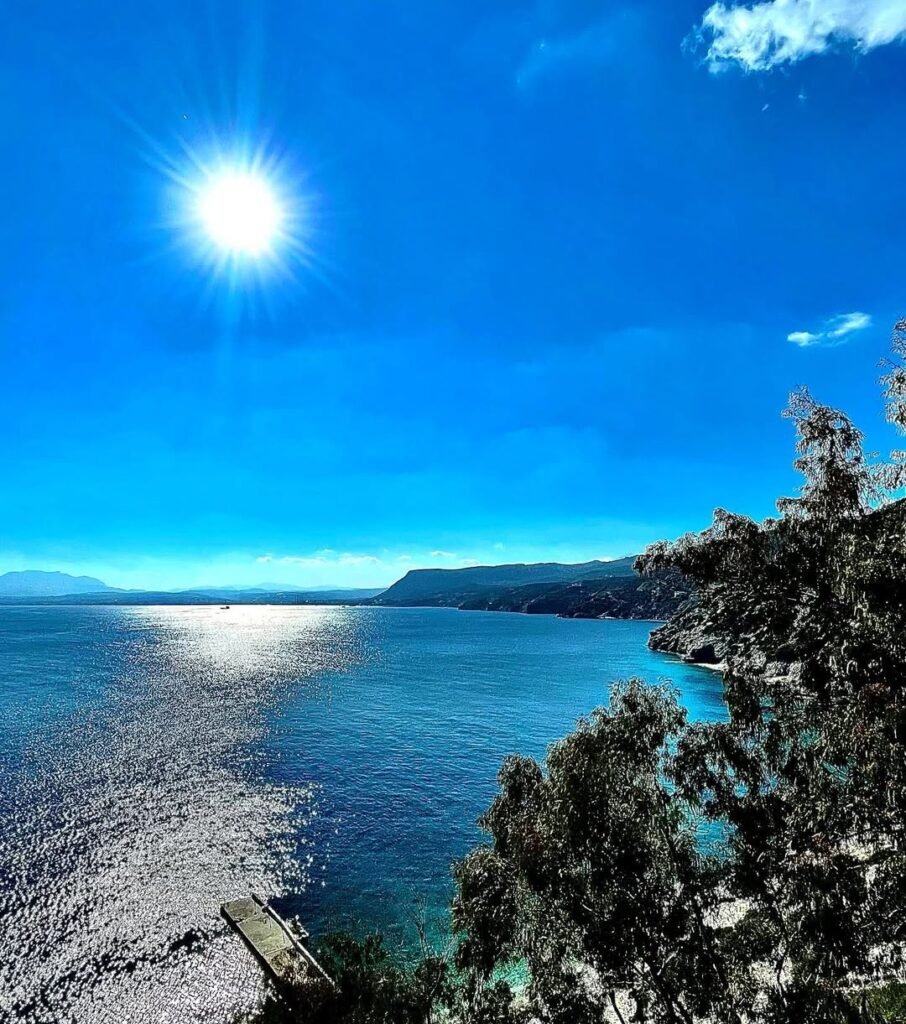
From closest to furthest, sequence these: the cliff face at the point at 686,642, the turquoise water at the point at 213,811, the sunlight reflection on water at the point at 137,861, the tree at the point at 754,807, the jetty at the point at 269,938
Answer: the tree at the point at 754,807, the jetty at the point at 269,938, the sunlight reflection on water at the point at 137,861, the turquoise water at the point at 213,811, the cliff face at the point at 686,642

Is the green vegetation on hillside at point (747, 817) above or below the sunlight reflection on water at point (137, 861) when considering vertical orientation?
above

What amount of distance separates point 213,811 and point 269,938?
69.1ft

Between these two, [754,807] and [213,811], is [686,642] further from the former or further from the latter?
[754,807]

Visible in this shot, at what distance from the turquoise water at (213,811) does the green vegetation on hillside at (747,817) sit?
1888cm

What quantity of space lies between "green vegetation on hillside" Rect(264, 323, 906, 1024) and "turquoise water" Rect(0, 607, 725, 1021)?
18877 mm

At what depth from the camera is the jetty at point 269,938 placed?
2801 centimetres

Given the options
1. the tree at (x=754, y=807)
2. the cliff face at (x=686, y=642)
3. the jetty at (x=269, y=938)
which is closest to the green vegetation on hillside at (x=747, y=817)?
the tree at (x=754, y=807)

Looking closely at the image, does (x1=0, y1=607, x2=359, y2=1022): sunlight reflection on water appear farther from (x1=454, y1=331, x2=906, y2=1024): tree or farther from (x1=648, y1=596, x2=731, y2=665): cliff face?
(x1=648, y1=596, x2=731, y2=665): cliff face

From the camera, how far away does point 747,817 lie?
61.1ft

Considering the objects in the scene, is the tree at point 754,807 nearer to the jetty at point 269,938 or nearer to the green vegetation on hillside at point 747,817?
the green vegetation on hillside at point 747,817

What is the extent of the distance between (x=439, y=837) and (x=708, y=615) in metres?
38.7

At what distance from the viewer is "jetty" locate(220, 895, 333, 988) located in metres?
28.0

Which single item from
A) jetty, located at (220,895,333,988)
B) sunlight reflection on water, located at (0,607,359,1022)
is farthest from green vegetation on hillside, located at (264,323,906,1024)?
sunlight reflection on water, located at (0,607,359,1022)

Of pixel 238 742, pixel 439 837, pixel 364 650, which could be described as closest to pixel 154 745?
pixel 238 742
